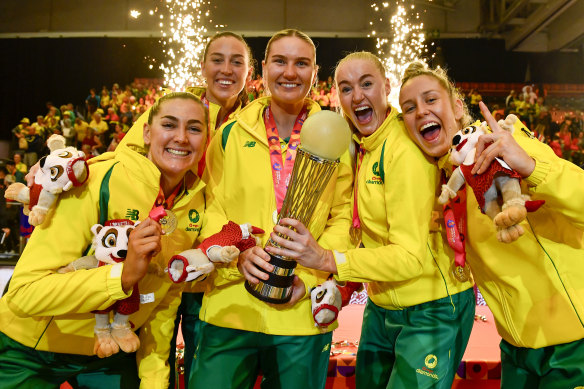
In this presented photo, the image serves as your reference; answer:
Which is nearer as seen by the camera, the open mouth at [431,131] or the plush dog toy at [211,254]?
the plush dog toy at [211,254]

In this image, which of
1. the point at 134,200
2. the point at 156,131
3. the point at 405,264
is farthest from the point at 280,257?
the point at 156,131

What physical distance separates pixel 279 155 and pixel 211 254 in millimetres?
578

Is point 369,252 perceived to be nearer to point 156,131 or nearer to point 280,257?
point 280,257

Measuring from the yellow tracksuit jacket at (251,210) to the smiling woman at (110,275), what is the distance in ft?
0.40

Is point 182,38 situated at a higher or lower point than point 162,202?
higher

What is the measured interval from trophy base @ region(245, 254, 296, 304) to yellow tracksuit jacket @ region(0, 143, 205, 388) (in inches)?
18.2

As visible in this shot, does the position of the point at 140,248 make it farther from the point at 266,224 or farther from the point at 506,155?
the point at 506,155

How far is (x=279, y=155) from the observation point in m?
2.16

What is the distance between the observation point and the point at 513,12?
13820 millimetres

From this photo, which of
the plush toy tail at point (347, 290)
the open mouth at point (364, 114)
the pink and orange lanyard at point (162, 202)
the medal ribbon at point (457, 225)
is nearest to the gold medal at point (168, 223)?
the pink and orange lanyard at point (162, 202)

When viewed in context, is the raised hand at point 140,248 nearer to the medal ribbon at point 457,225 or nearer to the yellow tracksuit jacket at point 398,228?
the yellow tracksuit jacket at point 398,228

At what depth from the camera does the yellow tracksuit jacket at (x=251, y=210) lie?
1998mm

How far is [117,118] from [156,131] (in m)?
11.3

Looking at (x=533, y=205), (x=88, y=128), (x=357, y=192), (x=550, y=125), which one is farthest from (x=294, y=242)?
(x=88, y=128)
